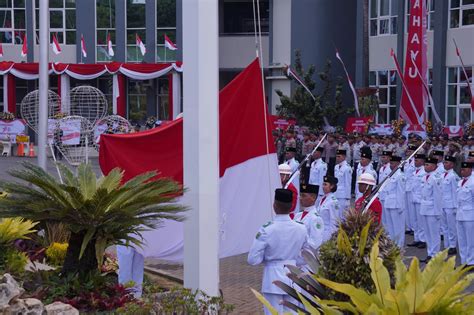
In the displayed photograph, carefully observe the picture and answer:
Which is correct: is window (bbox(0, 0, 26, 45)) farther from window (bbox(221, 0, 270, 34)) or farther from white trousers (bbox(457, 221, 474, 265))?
white trousers (bbox(457, 221, 474, 265))

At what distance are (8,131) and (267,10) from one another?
14757 millimetres

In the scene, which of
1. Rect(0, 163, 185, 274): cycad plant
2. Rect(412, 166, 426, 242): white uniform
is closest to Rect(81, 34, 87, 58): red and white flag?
Rect(412, 166, 426, 242): white uniform

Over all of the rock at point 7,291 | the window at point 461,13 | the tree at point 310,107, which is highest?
the window at point 461,13

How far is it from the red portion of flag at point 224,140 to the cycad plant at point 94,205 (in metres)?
1.07

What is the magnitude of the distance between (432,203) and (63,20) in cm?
3109

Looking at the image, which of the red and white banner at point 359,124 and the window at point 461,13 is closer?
the red and white banner at point 359,124

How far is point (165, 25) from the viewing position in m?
40.1

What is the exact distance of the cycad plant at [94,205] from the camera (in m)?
6.71

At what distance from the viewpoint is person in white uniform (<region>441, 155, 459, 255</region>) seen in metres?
13.5

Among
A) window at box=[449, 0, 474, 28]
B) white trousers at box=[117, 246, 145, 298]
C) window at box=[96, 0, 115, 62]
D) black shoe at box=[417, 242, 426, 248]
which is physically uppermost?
window at box=[96, 0, 115, 62]

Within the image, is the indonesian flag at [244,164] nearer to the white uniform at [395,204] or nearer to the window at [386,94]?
the white uniform at [395,204]

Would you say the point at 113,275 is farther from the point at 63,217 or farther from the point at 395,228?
the point at 395,228

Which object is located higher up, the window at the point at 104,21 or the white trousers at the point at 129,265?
the window at the point at 104,21

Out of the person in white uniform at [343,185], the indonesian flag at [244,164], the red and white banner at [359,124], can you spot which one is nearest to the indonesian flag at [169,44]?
the red and white banner at [359,124]
